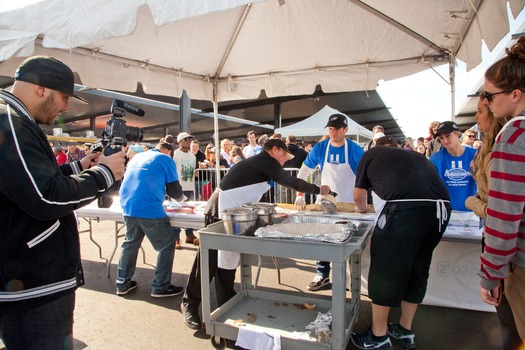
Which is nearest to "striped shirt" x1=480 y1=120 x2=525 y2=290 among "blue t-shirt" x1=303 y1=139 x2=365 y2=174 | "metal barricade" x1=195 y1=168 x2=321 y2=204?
"blue t-shirt" x1=303 y1=139 x2=365 y2=174

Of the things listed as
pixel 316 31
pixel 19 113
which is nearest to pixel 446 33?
pixel 316 31

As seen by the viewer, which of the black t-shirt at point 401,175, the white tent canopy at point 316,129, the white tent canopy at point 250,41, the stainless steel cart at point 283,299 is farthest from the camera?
the white tent canopy at point 316,129

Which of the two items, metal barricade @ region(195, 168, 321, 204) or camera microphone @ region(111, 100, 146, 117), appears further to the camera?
metal barricade @ region(195, 168, 321, 204)

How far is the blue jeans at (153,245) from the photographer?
3469 mm

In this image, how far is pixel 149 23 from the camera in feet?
12.0

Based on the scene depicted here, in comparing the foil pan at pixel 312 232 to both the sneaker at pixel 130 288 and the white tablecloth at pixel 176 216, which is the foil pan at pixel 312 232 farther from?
the sneaker at pixel 130 288

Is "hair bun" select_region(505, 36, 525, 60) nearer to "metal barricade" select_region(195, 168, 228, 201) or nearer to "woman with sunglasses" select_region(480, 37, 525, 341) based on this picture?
"woman with sunglasses" select_region(480, 37, 525, 341)

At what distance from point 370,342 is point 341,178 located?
1851mm

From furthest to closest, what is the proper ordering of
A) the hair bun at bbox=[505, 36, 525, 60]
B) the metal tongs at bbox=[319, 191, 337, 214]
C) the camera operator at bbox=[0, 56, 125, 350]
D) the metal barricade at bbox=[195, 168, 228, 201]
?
the metal barricade at bbox=[195, 168, 228, 201] < the metal tongs at bbox=[319, 191, 337, 214] < the hair bun at bbox=[505, 36, 525, 60] < the camera operator at bbox=[0, 56, 125, 350]

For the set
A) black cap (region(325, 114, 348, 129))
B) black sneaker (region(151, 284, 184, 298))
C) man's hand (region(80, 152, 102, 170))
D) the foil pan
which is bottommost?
black sneaker (region(151, 284, 184, 298))

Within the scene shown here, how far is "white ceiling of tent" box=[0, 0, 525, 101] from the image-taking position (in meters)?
2.52

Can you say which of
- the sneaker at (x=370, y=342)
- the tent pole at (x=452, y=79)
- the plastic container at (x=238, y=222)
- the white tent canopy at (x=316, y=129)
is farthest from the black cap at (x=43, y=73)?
the white tent canopy at (x=316, y=129)

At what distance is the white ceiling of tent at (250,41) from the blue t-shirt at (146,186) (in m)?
1.24

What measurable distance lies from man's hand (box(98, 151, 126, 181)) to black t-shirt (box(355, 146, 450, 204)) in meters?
1.60
